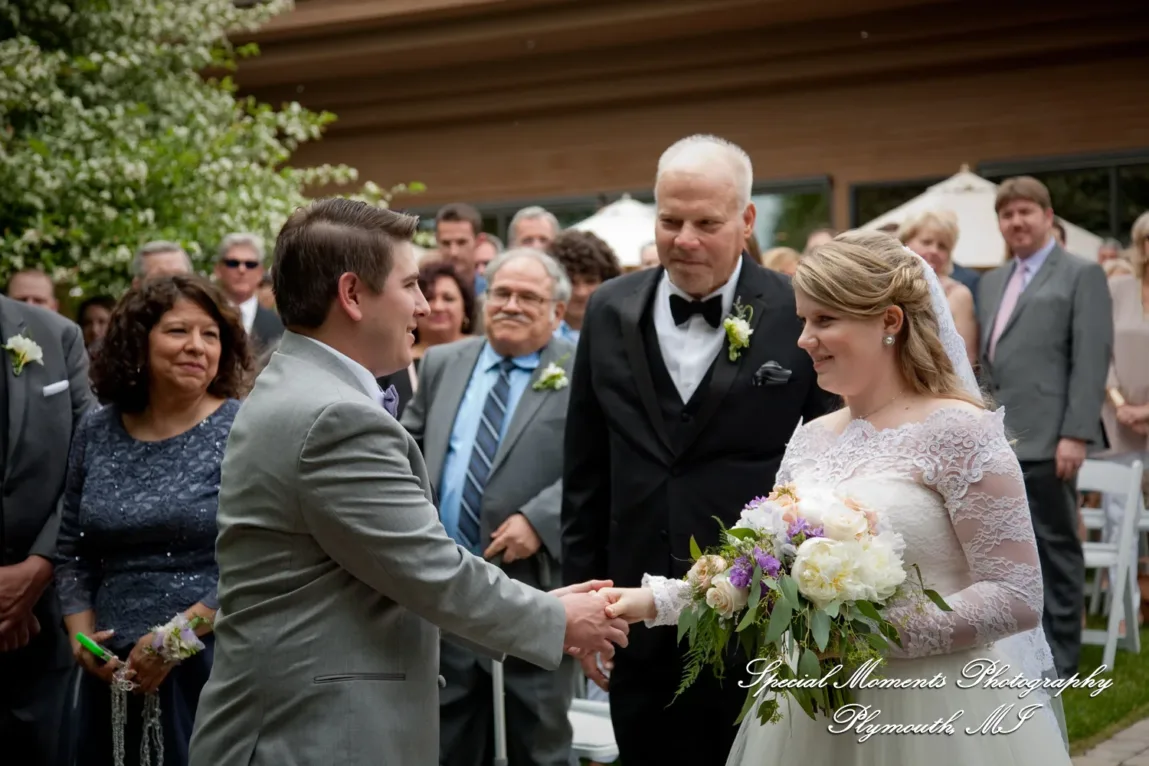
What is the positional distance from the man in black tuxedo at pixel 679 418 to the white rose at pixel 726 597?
0.90 metres

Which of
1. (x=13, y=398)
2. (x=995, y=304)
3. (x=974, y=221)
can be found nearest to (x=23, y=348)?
(x=13, y=398)

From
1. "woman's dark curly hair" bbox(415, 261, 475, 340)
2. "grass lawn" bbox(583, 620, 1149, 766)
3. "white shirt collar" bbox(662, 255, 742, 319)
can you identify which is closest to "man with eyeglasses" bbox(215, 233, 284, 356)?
A: "woman's dark curly hair" bbox(415, 261, 475, 340)

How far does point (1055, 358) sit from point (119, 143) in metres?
6.59

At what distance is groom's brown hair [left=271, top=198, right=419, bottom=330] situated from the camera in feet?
10.7

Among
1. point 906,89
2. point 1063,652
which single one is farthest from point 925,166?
point 1063,652

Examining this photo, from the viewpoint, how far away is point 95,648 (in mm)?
4629

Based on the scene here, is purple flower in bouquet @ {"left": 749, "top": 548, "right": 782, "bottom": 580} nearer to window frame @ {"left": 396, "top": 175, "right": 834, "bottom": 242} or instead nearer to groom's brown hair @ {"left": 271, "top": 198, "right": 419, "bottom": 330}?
groom's brown hair @ {"left": 271, "top": 198, "right": 419, "bottom": 330}

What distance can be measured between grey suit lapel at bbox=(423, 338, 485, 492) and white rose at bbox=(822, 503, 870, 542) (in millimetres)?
2565

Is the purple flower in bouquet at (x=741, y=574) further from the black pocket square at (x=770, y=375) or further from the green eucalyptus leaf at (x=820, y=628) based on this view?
the black pocket square at (x=770, y=375)

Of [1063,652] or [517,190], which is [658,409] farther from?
[517,190]

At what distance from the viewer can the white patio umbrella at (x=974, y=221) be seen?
1148 centimetres

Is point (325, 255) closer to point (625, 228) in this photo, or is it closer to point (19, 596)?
point (19, 596)

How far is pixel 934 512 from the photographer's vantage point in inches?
140

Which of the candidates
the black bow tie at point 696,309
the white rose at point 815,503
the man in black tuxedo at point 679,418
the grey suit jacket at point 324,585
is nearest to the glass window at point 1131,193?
the man in black tuxedo at point 679,418
